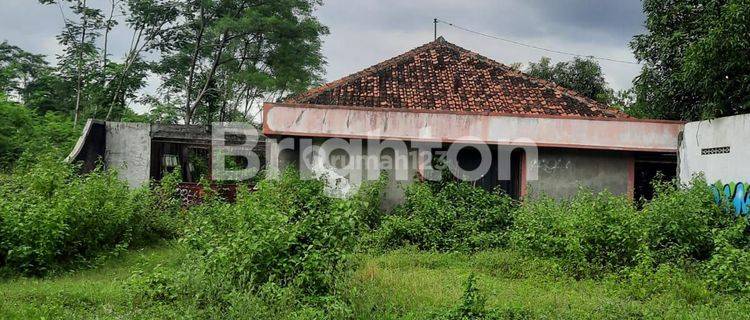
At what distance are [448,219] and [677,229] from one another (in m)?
3.59

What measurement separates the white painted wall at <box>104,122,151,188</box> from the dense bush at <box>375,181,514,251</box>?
802 cm

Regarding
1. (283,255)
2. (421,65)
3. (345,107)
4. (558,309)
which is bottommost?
(558,309)

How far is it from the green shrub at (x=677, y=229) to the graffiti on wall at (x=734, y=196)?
0.28 m

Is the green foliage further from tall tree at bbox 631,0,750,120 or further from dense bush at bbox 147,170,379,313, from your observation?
tall tree at bbox 631,0,750,120

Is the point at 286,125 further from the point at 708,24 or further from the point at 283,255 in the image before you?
the point at 708,24

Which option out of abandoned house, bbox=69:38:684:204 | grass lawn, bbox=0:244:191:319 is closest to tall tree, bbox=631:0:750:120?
abandoned house, bbox=69:38:684:204

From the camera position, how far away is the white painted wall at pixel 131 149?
54.1ft

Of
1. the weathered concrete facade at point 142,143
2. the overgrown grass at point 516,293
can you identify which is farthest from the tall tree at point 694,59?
the weathered concrete facade at point 142,143

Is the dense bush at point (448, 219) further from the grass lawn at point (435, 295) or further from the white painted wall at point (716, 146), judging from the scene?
the white painted wall at point (716, 146)

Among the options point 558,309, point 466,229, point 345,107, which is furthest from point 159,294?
point 345,107

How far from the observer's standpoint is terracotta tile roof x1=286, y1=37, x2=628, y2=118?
44.9ft

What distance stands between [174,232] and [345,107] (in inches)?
156

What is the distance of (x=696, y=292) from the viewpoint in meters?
7.09

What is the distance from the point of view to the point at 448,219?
35.3 ft
